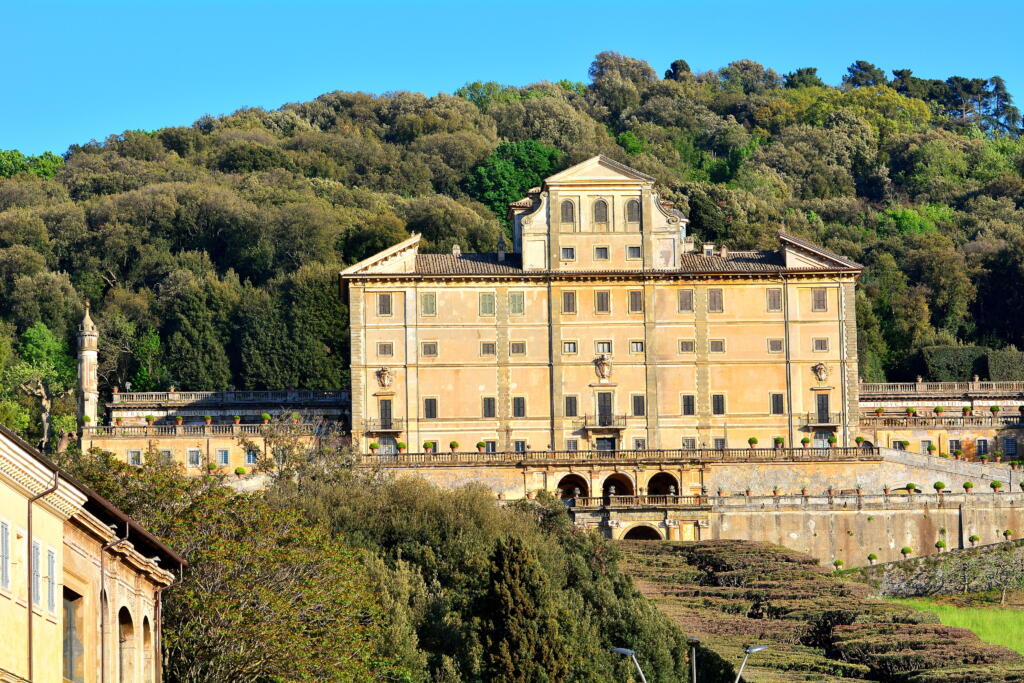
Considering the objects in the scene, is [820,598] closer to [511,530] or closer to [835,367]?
[511,530]

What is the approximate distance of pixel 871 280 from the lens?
114m

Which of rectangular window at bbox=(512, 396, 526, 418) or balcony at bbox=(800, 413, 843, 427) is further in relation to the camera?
rectangular window at bbox=(512, 396, 526, 418)

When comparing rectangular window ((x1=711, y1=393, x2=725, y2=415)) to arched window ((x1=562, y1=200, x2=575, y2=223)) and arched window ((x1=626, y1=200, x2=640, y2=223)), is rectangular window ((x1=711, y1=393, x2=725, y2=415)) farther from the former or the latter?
arched window ((x1=562, y1=200, x2=575, y2=223))

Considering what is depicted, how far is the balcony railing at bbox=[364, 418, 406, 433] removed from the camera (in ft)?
263

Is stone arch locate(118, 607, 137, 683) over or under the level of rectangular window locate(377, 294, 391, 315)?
under

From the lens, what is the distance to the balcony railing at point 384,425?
80.2 metres

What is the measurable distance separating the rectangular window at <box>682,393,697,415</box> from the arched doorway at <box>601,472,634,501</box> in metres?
5.00

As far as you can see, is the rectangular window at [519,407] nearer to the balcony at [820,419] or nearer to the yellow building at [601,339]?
the yellow building at [601,339]

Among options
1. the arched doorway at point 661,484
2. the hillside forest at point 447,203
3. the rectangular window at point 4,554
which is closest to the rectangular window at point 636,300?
the arched doorway at point 661,484

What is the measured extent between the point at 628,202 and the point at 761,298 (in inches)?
260

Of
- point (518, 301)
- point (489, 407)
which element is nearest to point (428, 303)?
point (518, 301)

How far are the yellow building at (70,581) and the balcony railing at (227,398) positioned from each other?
51.7 metres

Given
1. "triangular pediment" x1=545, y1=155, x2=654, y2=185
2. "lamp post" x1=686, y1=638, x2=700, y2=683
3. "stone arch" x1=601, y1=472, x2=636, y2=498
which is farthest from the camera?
"triangular pediment" x1=545, y1=155, x2=654, y2=185

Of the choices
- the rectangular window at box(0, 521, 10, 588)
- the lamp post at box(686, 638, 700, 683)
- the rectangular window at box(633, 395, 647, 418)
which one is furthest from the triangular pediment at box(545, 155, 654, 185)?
the rectangular window at box(0, 521, 10, 588)
